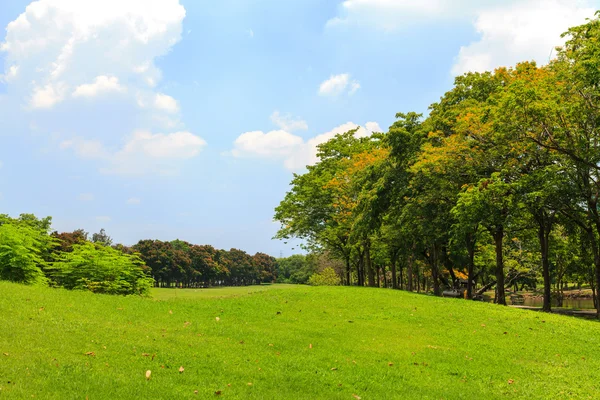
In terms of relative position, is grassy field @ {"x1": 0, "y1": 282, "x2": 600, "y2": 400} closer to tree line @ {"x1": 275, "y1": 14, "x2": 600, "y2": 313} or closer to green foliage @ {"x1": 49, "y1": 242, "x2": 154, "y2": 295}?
green foliage @ {"x1": 49, "y1": 242, "x2": 154, "y2": 295}

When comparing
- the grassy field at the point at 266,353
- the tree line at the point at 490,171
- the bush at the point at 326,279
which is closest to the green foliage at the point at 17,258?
the grassy field at the point at 266,353

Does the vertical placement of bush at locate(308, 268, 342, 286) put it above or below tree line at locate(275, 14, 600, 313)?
below

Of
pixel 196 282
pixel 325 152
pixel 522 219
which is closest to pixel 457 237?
pixel 522 219

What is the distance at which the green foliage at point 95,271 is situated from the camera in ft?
51.5

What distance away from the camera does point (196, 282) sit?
335 ft

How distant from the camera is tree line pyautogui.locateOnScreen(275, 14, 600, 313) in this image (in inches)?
692

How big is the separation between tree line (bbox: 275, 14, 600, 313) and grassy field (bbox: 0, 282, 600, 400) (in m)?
7.29

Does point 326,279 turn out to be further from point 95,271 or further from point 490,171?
point 95,271

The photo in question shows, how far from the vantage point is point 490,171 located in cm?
2161

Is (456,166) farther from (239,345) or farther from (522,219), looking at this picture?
(239,345)

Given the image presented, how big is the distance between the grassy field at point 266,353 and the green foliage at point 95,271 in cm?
228

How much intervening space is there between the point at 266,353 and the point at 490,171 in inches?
680

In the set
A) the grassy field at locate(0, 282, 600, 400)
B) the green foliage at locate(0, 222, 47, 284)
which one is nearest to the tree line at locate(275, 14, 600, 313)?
the grassy field at locate(0, 282, 600, 400)

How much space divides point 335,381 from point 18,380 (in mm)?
5235
